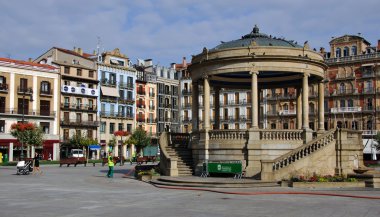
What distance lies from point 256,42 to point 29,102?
56125mm

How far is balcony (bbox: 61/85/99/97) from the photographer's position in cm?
8346

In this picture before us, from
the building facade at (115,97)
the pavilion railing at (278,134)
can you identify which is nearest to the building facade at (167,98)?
the building facade at (115,97)

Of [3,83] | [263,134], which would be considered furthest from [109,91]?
[263,134]

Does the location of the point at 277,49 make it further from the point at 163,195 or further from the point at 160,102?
the point at 160,102

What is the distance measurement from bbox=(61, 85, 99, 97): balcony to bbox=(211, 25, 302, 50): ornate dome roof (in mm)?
55367

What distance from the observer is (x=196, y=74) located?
105 feet

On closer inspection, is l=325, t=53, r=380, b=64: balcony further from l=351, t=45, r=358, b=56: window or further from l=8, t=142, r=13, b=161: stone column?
l=8, t=142, r=13, b=161: stone column

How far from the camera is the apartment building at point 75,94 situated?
275 feet

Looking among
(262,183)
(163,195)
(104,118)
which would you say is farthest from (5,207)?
(104,118)

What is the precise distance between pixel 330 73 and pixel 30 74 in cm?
5050

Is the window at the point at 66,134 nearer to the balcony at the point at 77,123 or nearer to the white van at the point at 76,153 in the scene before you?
the balcony at the point at 77,123

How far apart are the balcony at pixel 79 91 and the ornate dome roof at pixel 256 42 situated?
182 feet

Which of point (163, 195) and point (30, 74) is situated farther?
point (30, 74)

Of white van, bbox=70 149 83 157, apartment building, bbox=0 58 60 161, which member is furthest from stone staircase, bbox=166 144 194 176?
white van, bbox=70 149 83 157
